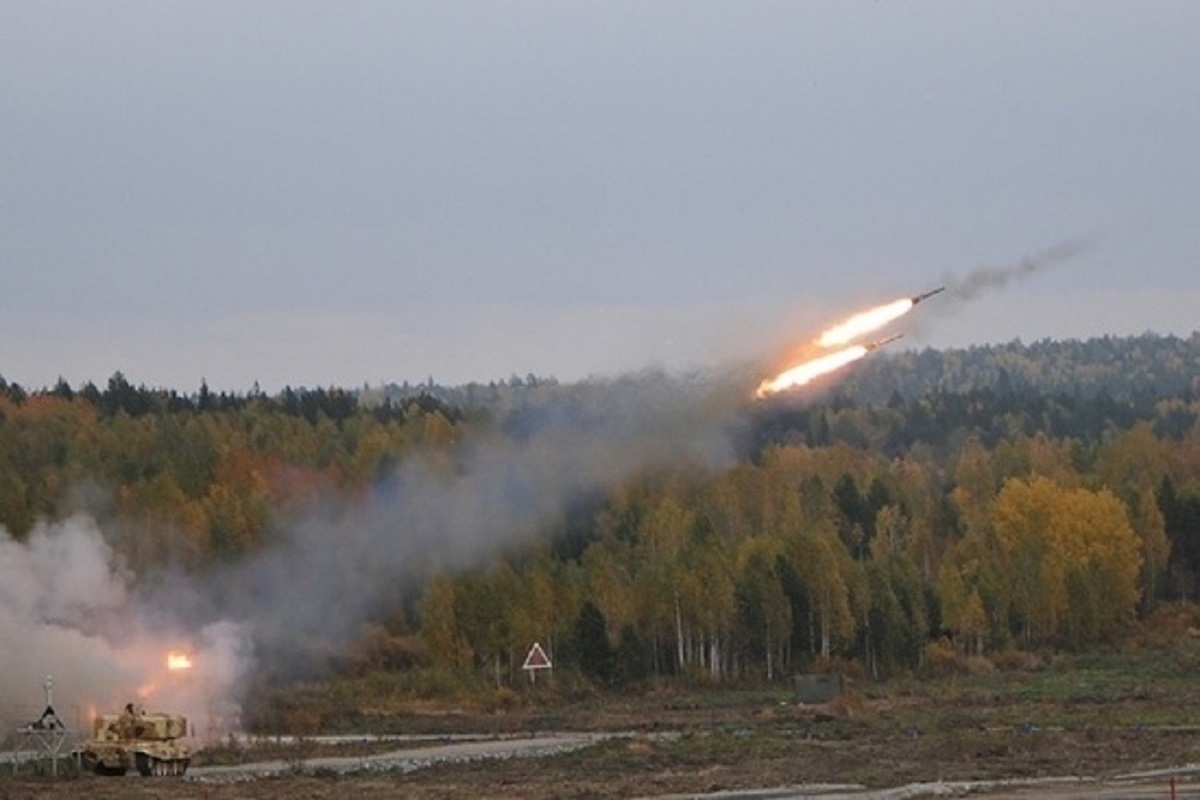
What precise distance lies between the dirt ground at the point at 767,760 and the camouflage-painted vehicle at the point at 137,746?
204cm

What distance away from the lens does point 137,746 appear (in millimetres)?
66250

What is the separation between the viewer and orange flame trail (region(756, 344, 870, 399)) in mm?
71188

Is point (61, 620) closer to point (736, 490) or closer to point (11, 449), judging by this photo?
point (11, 449)

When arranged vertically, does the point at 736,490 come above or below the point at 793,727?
above

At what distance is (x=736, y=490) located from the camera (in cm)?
14512

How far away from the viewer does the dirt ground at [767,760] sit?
188 feet

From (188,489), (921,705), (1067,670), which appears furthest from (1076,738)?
(188,489)

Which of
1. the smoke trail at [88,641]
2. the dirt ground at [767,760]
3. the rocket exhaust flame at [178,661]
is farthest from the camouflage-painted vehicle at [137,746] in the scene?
the rocket exhaust flame at [178,661]

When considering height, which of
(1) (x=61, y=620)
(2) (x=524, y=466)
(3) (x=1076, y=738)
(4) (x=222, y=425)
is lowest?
(3) (x=1076, y=738)

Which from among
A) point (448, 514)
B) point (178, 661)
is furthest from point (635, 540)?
point (178, 661)

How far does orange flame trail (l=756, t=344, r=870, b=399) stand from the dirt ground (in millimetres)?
10372

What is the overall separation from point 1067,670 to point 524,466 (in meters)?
32.6

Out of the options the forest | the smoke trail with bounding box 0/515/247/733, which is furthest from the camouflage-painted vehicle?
the forest

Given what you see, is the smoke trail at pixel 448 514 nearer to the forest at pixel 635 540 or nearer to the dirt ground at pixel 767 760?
the forest at pixel 635 540
